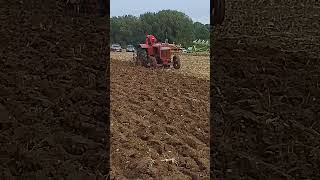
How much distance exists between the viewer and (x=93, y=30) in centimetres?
982

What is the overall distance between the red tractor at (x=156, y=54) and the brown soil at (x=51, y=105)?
210 cm

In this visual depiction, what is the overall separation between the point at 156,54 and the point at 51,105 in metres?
6.06

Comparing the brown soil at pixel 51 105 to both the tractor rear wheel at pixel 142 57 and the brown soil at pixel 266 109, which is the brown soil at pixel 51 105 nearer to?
the brown soil at pixel 266 109

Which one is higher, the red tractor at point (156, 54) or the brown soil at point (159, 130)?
the red tractor at point (156, 54)

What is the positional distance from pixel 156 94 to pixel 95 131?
275 centimetres

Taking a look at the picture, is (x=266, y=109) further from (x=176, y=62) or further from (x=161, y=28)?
(x=161, y=28)

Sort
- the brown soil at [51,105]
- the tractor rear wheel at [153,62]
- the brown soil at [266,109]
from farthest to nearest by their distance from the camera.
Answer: the tractor rear wheel at [153,62]
the brown soil at [266,109]
the brown soil at [51,105]

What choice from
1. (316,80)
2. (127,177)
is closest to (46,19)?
(316,80)

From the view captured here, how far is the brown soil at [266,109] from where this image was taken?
11.9ft

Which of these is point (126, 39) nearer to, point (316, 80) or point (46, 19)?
point (46, 19)

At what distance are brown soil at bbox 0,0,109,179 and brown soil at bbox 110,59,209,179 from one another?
0.70 ft

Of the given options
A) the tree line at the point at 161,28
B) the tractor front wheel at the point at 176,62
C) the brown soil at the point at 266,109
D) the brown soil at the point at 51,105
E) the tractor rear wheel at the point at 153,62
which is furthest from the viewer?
the tree line at the point at 161,28

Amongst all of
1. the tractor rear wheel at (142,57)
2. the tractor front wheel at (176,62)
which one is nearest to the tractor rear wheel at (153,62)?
the tractor rear wheel at (142,57)

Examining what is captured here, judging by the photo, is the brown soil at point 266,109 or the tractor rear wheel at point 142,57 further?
the tractor rear wheel at point 142,57
